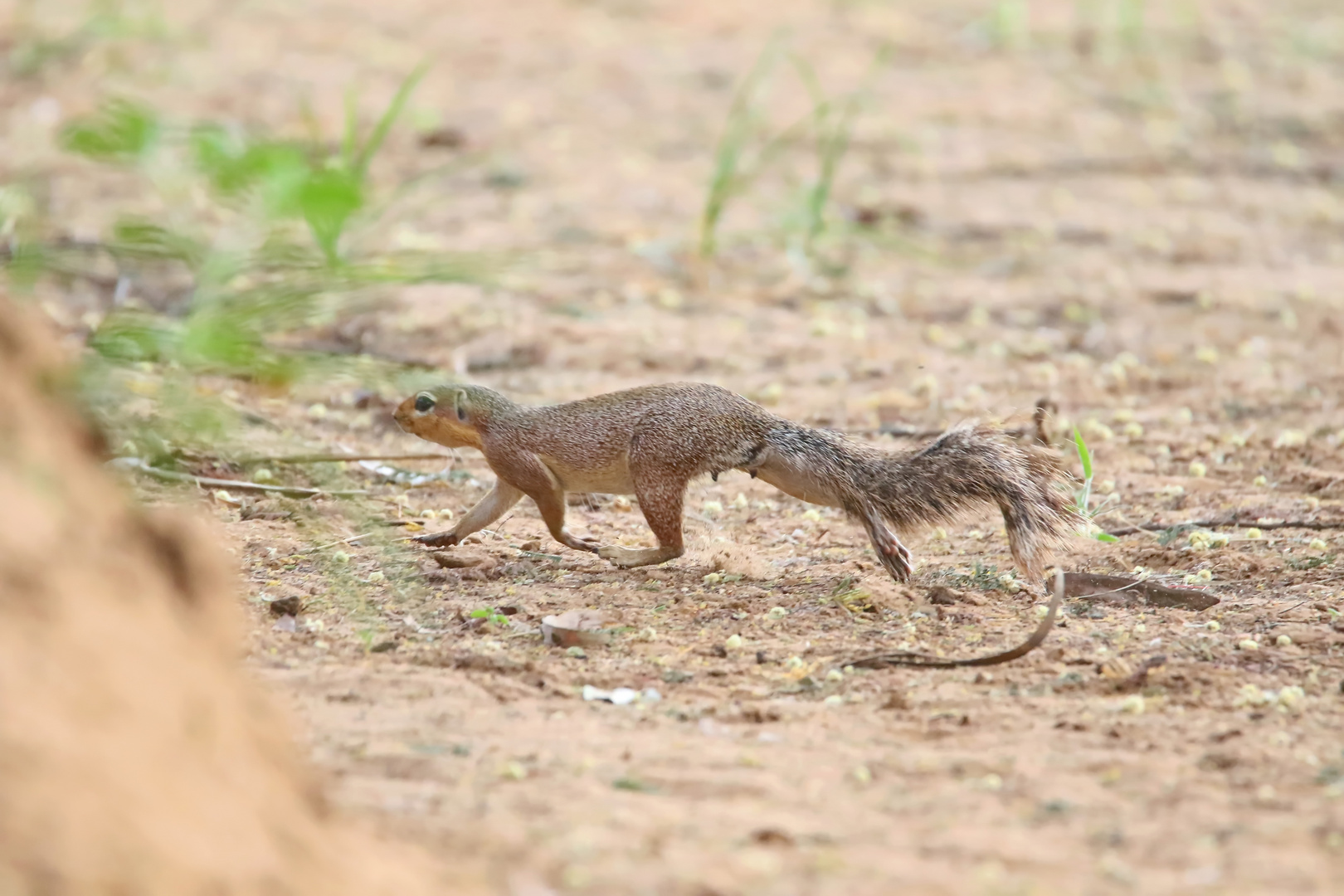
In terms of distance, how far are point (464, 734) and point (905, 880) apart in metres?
1.01

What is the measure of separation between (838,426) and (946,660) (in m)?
2.38

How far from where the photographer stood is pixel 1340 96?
1129cm

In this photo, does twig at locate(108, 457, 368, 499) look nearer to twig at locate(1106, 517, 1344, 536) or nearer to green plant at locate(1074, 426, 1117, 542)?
green plant at locate(1074, 426, 1117, 542)

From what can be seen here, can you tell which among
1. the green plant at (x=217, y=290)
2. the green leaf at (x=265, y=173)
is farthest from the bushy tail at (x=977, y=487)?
the green leaf at (x=265, y=173)

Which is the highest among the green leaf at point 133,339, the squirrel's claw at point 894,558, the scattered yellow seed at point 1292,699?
the green leaf at point 133,339

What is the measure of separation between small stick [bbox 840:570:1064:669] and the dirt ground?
1.4 inches

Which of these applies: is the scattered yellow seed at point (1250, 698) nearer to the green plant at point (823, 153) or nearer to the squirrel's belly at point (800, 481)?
the squirrel's belly at point (800, 481)

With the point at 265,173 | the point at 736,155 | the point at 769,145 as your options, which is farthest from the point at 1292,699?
the point at 769,145

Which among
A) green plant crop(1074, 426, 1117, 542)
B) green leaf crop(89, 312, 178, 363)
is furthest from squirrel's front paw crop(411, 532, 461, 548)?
green plant crop(1074, 426, 1117, 542)

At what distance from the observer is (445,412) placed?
15.2 ft

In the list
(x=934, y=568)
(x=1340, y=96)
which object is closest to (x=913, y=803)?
(x=934, y=568)

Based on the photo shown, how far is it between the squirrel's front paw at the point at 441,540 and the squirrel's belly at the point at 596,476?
0.34 m

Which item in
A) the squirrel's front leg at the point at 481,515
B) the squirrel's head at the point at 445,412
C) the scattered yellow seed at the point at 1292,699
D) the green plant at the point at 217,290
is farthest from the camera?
the squirrel's head at the point at 445,412

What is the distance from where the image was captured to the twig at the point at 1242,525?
455 cm
